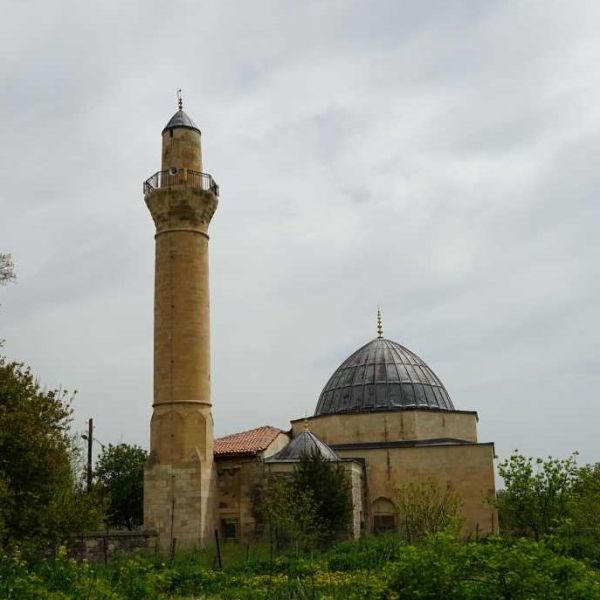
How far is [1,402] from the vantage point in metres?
13.9

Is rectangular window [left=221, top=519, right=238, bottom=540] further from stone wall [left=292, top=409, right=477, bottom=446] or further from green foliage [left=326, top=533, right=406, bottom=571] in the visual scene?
stone wall [left=292, top=409, right=477, bottom=446]

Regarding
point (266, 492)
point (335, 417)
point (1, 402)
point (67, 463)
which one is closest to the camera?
point (1, 402)

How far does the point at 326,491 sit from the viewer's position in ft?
68.6

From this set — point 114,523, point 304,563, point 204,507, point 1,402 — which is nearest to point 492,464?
point 204,507

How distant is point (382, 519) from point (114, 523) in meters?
9.23

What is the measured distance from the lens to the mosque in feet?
69.8

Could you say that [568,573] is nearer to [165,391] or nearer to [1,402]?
[1,402]

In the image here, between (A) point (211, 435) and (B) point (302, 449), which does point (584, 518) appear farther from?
(A) point (211, 435)

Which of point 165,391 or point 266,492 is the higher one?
point 165,391

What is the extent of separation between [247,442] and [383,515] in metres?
4.75

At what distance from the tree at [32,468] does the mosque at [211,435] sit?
6.44m

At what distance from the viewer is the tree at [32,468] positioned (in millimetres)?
13461

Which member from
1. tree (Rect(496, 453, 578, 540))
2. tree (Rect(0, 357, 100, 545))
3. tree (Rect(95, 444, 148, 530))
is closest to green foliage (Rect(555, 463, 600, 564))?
tree (Rect(496, 453, 578, 540))

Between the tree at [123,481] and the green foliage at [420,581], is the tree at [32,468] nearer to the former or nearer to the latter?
the green foliage at [420,581]
